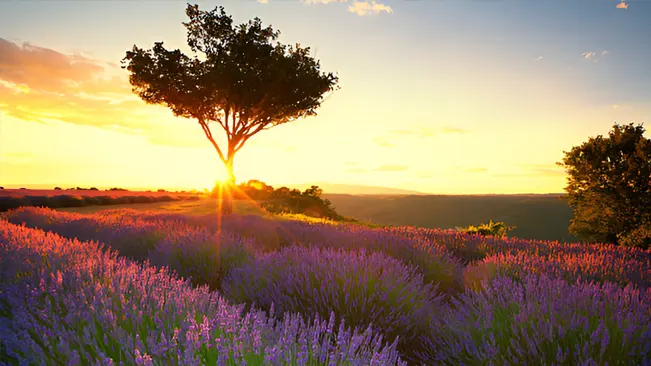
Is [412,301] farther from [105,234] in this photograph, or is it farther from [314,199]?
[314,199]

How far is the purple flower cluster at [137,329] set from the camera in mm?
1746

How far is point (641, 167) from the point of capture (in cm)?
2105

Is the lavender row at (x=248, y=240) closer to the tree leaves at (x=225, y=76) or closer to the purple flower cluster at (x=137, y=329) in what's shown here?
the purple flower cluster at (x=137, y=329)

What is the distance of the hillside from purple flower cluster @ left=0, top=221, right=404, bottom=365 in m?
63.0

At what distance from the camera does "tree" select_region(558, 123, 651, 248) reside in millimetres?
20562

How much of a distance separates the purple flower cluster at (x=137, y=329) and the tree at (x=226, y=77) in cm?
1337

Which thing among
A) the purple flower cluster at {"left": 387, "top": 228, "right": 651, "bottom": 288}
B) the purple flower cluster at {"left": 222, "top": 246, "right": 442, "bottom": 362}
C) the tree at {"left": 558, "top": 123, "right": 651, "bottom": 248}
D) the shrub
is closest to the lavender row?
the shrub

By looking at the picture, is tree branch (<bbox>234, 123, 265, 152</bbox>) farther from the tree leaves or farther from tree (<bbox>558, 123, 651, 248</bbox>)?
tree (<bbox>558, 123, 651, 248</bbox>)

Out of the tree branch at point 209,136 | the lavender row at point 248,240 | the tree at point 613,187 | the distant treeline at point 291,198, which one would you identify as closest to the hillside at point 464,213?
the tree at point 613,187

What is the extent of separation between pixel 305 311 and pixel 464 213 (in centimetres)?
8330

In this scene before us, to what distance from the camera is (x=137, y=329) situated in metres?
2.07

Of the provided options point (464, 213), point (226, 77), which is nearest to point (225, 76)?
point (226, 77)

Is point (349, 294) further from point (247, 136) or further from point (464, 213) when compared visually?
point (464, 213)

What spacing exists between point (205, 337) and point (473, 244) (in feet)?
20.7
